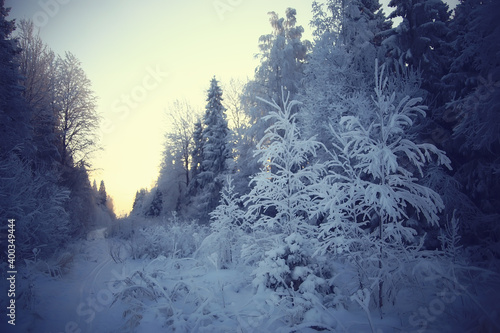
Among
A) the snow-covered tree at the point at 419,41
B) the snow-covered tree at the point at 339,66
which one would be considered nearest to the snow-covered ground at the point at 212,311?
the snow-covered tree at the point at 339,66

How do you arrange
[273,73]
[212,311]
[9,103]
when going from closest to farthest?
1. [212,311]
2. [9,103]
3. [273,73]

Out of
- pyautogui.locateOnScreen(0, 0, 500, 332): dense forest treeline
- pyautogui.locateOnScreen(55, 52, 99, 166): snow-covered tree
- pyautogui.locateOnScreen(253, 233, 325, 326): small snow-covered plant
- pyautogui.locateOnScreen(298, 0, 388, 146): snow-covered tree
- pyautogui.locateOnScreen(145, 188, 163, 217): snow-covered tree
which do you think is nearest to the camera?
pyautogui.locateOnScreen(0, 0, 500, 332): dense forest treeline

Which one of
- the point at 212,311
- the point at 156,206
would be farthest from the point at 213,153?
the point at 212,311

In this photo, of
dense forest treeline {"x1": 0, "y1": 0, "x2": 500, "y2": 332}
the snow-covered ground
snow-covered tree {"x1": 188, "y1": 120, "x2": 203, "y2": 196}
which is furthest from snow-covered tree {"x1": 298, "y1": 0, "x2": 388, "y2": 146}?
snow-covered tree {"x1": 188, "y1": 120, "x2": 203, "y2": 196}

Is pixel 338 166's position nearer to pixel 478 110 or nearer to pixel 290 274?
pixel 478 110

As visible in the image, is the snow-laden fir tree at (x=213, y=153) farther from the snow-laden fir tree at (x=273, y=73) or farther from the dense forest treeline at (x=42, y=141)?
the dense forest treeline at (x=42, y=141)

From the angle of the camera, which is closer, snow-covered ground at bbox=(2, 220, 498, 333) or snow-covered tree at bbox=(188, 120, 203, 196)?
snow-covered ground at bbox=(2, 220, 498, 333)

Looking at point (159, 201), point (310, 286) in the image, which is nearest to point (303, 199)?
point (310, 286)

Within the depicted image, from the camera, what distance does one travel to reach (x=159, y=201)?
2562cm

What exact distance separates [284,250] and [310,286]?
80cm

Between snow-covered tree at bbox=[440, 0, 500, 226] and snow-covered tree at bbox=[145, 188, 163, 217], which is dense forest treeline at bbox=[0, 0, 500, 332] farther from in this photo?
snow-covered tree at bbox=[145, 188, 163, 217]

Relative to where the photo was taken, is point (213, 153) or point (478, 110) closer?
point (478, 110)

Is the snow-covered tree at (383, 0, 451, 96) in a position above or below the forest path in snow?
above

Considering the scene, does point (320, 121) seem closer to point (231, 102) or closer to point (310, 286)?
point (310, 286)
